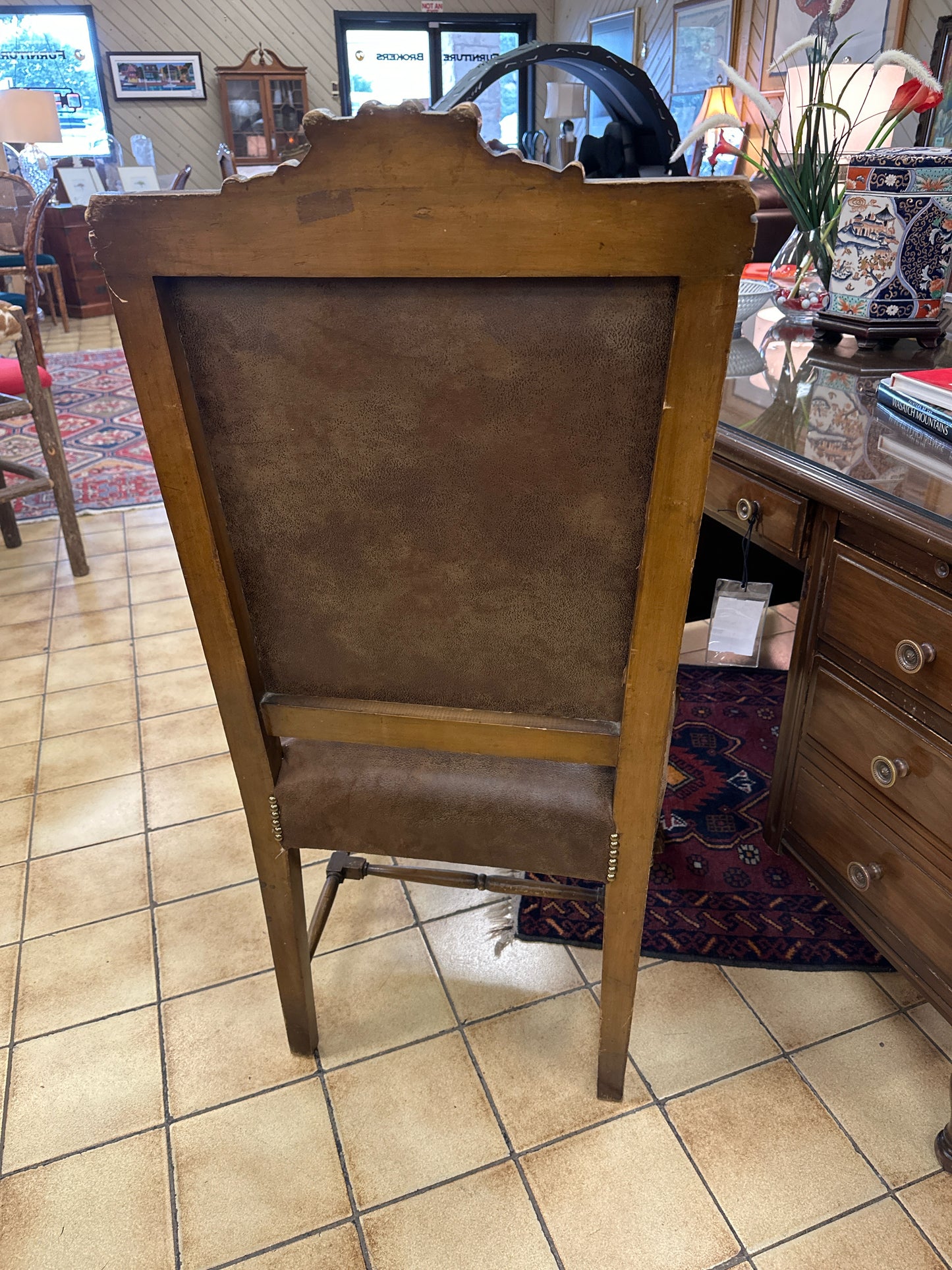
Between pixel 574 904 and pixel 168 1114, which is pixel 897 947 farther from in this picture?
pixel 168 1114

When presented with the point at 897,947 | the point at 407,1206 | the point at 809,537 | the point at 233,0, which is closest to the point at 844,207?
the point at 809,537

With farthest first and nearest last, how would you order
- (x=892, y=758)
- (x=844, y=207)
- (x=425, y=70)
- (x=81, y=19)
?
(x=425, y=70) → (x=81, y=19) → (x=844, y=207) → (x=892, y=758)

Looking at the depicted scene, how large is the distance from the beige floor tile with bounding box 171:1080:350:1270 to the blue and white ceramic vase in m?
1.57

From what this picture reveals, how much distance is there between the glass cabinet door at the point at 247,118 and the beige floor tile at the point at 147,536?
6.04m

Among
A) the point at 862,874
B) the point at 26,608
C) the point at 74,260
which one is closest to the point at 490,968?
the point at 862,874

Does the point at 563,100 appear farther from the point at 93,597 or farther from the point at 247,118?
the point at 93,597

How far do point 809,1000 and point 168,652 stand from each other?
5.64 feet

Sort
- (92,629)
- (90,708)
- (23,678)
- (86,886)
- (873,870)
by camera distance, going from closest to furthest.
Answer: (873,870)
(86,886)
(90,708)
(23,678)
(92,629)

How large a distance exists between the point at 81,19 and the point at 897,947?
9034mm

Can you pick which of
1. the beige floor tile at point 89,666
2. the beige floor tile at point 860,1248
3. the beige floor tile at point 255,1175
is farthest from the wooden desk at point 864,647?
the beige floor tile at point 89,666

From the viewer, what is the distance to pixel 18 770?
183 cm

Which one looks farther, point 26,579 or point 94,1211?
point 26,579

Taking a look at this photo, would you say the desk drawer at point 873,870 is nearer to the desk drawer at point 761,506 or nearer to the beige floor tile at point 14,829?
the desk drawer at point 761,506

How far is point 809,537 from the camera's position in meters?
1.18
